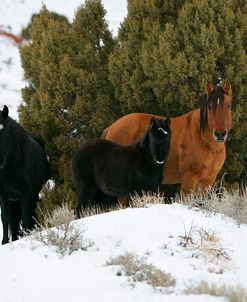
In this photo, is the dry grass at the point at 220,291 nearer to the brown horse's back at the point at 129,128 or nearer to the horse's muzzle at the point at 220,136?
the horse's muzzle at the point at 220,136

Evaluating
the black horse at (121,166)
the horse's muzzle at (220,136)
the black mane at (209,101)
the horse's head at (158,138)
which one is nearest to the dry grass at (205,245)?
the horse's head at (158,138)

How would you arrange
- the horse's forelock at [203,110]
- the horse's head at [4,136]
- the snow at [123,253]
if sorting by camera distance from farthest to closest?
the horse's head at [4,136], the horse's forelock at [203,110], the snow at [123,253]

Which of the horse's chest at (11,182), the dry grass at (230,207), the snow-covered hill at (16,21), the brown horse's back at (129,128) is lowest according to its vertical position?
the dry grass at (230,207)

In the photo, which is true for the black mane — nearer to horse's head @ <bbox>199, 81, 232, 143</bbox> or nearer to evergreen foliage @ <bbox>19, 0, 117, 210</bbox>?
horse's head @ <bbox>199, 81, 232, 143</bbox>

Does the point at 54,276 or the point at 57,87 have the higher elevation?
the point at 57,87

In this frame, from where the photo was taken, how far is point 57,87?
11.3 meters

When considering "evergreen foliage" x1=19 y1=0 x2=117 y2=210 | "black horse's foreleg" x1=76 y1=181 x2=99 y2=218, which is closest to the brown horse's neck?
"black horse's foreleg" x1=76 y1=181 x2=99 y2=218

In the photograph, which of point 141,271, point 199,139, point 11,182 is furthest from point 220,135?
point 141,271

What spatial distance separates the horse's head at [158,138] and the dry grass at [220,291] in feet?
12.1

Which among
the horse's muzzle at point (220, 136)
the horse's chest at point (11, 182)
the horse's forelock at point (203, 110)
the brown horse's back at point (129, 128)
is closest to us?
the horse's muzzle at point (220, 136)

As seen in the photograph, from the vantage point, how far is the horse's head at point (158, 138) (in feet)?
26.3

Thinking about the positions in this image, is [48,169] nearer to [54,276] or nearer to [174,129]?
[174,129]

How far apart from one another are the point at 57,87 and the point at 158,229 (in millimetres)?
6123

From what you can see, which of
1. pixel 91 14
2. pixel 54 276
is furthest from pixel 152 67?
pixel 54 276
